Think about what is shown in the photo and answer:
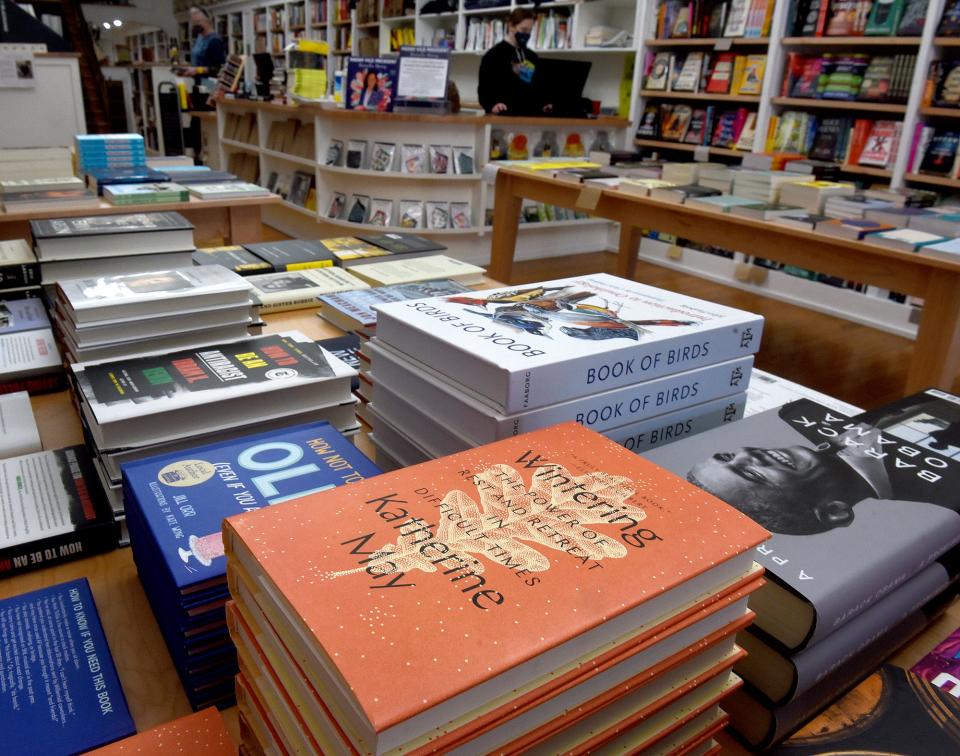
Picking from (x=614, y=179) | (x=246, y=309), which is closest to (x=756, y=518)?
(x=246, y=309)

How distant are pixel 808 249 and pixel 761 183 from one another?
1.69 ft

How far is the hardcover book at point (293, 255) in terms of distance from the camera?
1.72 meters

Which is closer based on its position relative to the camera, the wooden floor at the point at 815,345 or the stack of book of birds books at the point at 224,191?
the stack of book of birds books at the point at 224,191

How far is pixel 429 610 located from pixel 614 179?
117 inches

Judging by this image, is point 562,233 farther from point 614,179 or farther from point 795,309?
point 614,179

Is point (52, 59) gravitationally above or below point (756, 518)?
above

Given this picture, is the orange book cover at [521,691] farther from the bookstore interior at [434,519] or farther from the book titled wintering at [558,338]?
the book titled wintering at [558,338]

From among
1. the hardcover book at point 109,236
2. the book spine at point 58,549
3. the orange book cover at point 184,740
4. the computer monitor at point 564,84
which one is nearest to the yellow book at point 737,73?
the computer monitor at point 564,84

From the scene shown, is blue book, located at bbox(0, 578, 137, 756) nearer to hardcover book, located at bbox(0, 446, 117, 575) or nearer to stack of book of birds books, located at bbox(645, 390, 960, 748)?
hardcover book, located at bbox(0, 446, 117, 575)

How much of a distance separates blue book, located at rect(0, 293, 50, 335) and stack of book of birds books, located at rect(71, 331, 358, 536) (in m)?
0.54

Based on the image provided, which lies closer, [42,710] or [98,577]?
[42,710]

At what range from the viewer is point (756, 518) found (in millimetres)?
623

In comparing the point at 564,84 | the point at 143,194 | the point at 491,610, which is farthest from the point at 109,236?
the point at 564,84

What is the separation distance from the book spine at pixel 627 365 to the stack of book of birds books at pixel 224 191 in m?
1.91
